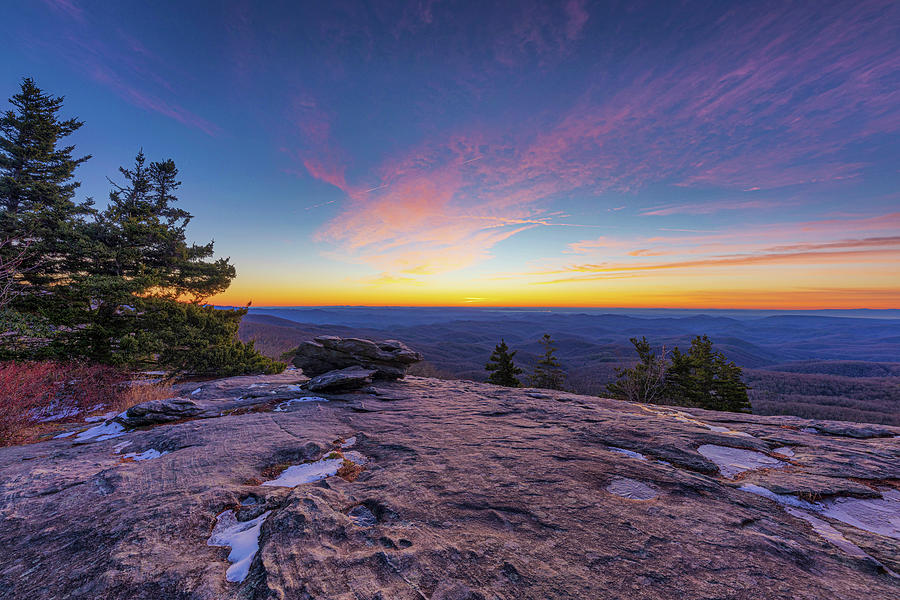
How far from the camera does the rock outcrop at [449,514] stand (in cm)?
323

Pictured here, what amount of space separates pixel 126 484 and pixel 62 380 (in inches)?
661

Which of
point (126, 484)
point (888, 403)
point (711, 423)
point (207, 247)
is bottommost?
point (888, 403)

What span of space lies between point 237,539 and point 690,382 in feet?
139

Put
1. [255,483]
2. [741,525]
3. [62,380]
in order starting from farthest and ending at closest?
1. [62,380]
2. [255,483]
3. [741,525]

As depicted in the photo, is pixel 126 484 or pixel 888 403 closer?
pixel 126 484

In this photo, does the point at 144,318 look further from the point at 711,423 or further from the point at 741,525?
the point at 711,423

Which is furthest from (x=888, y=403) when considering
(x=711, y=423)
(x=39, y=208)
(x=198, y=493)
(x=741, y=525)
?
(x=39, y=208)

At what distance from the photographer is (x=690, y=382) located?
32719 mm

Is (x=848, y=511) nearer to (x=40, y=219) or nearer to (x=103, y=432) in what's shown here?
(x=103, y=432)

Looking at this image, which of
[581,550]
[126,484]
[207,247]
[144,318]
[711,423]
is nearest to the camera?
[581,550]

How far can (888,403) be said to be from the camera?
379 ft

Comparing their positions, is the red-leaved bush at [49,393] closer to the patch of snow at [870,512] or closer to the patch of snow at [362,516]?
the patch of snow at [362,516]

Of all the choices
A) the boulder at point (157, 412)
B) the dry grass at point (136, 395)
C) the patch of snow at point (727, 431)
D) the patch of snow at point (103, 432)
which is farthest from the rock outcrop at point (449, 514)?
the dry grass at point (136, 395)

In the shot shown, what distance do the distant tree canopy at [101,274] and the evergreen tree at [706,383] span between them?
43052 mm
